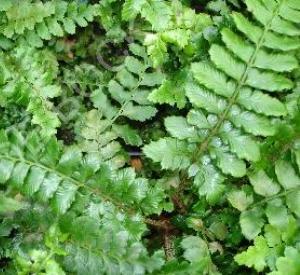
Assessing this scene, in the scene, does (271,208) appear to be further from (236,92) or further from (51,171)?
(51,171)

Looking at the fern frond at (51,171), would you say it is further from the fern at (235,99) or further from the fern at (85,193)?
the fern at (235,99)

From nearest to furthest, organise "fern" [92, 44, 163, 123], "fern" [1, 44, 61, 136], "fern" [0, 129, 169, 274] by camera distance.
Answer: "fern" [0, 129, 169, 274], "fern" [1, 44, 61, 136], "fern" [92, 44, 163, 123]

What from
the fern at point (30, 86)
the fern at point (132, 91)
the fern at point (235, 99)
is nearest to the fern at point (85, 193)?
the fern at point (235, 99)

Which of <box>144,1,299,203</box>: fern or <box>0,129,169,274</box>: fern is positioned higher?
<box>144,1,299,203</box>: fern

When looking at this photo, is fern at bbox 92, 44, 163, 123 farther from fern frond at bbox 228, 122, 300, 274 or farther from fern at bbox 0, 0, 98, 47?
fern frond at bbox 228, 122, 300, 274

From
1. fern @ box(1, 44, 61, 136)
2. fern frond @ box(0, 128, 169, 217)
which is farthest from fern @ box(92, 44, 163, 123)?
fern frond @ box(0, 128, 169, 217)

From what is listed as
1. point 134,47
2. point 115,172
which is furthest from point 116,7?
point 115,172

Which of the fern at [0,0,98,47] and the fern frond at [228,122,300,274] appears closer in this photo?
the fern frond at [228,122,300,274]

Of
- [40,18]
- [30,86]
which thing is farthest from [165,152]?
[40,18]
